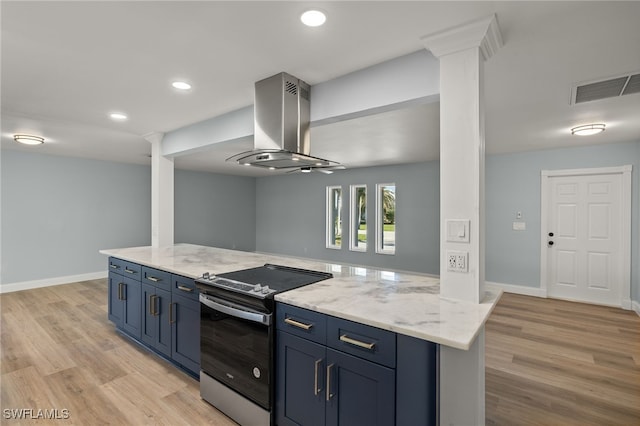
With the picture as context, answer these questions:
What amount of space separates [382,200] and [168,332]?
5089 millimetres

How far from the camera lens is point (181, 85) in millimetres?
2674

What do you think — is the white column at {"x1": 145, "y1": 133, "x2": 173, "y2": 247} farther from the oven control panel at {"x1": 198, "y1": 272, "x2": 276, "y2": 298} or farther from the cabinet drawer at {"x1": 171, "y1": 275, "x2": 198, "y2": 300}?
the oven control panel at {"x1": 198, "y1": 272, "x2": 276, "y2": 298}

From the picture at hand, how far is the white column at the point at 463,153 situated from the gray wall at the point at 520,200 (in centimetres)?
394

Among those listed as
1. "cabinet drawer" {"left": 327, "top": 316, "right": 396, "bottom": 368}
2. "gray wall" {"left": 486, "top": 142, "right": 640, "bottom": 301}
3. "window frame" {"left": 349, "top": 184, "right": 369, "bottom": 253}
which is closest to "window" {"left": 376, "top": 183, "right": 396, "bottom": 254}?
"window frame" {"left": 349, "top": 184, "right": 369, "bottom": 253}

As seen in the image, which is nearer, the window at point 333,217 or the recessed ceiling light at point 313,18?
the recessed ceiling light at point 313,18

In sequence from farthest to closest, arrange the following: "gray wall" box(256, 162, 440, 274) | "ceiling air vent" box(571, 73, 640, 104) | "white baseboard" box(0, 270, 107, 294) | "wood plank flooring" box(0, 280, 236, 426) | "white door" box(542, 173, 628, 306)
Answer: "gray wall" box(256, 162, 440, 274), "white baseboard" box(0, 270, 107, 294), "white door" box(542, 173, 628, 306), "ceiling air vent" box(571, 73, 640, 104), "wood plank flooring" box(0, 280, 236, 426)

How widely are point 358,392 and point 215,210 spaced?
24.1ft

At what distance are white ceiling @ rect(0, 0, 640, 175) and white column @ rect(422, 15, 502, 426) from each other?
0.11m

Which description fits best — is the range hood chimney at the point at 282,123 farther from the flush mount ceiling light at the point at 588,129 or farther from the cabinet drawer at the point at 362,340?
the flush mount ceiling light at the point at 588,129

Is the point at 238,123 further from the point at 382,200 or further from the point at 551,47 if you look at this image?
the point at 382,200

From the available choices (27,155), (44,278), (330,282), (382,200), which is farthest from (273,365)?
(27,155)

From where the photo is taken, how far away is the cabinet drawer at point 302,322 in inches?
65.7

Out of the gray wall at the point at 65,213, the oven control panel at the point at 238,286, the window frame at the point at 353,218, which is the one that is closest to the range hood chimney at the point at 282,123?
the oven control panel at the point at 238,286

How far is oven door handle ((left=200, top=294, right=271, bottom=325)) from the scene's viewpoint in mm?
1876
